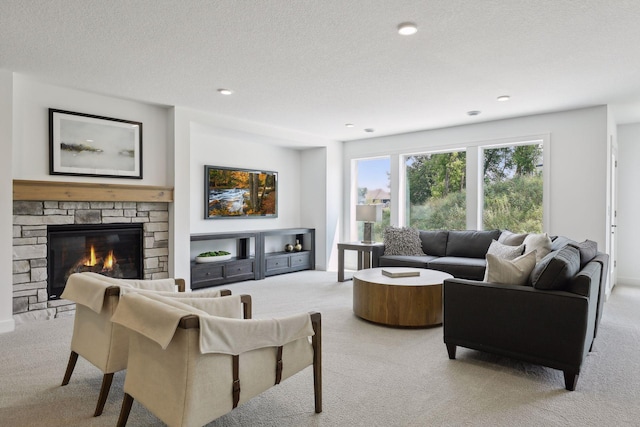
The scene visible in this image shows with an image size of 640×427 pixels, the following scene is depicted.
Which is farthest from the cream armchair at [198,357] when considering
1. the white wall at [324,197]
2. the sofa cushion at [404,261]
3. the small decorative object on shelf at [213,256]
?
the white wall at [324,197]

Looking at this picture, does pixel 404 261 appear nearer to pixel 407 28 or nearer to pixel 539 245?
pixel 539 245

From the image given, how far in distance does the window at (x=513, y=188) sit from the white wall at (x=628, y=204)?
5.31 ft

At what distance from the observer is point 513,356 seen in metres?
2.65

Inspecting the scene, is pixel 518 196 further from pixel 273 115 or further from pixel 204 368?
pixel 204 368

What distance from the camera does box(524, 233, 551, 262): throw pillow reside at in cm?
390

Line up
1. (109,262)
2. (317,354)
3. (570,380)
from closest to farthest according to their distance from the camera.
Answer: (317,354), (570,380), (109,262)

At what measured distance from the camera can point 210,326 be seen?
1623mm

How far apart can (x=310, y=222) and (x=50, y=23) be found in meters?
5.13

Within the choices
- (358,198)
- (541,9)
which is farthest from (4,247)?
(358,198)

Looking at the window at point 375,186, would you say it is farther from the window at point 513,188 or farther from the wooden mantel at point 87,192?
→ the wooden mantel at point 87,192

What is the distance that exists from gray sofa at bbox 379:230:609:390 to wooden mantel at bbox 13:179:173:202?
11.8 ft

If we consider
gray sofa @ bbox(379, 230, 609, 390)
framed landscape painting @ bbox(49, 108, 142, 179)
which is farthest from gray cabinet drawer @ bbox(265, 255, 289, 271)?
gray sofa @ bbox(379, 230, 609, 390)

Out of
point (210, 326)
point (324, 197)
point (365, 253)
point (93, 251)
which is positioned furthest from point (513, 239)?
point (93, 251)

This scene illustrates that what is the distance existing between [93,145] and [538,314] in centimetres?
463
